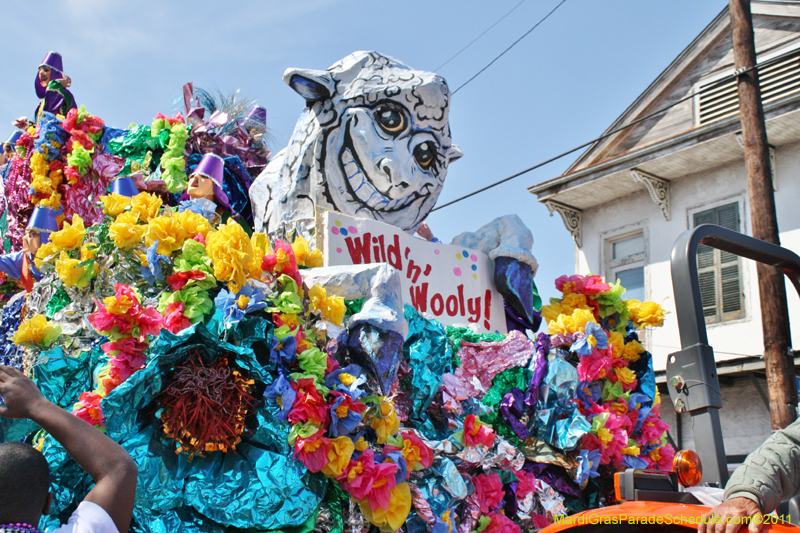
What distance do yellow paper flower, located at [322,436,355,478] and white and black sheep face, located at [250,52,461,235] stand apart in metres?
1.53

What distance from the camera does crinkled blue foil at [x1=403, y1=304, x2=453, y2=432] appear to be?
2771mm

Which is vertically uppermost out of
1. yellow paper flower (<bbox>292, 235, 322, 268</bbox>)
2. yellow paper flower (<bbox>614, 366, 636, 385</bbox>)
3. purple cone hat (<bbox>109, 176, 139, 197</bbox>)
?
purple cone hat (<bbox>109, 176, 139, 197</bbox>)

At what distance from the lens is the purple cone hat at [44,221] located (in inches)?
167

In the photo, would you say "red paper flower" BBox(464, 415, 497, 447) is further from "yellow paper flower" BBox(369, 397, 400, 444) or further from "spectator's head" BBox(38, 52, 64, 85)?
"spectator's head" BBox(38, 52, 64, 85)

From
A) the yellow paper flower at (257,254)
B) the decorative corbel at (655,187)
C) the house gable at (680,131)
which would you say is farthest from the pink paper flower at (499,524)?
the decorative corbel at (655,187)

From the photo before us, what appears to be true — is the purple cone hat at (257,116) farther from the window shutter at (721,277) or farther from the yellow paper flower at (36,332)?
the window shutter at (721,277)

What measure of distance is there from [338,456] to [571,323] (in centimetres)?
153

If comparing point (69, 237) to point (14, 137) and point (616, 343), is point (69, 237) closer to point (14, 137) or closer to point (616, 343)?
point (616, 343)

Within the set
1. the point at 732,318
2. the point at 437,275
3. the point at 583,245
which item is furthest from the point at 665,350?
the point at 437,275

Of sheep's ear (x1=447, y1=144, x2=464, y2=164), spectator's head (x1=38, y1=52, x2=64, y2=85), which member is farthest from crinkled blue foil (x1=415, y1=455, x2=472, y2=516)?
spectator's head (x1=38, y1=52, x2=64, y2=85)

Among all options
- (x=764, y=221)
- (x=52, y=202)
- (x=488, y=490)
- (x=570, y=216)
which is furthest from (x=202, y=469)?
(x=570, y=216)

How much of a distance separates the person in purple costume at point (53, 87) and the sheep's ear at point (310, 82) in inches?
90.4

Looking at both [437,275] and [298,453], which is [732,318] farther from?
[298,453]

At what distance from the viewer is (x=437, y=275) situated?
3.51 meters
